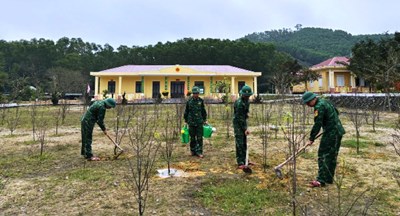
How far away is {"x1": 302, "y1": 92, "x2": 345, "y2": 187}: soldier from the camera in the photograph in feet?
13.3

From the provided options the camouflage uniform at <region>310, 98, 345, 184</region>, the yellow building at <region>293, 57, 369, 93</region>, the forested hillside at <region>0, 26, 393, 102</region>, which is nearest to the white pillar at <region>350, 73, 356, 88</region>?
the yellow building at <region>293, 57, 369, 93</region>

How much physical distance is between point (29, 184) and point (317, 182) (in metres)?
3.96

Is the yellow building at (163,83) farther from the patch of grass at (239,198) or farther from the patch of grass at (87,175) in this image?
the patch of grass at (239,198)

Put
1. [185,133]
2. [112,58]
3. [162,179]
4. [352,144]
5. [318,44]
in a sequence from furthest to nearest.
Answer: [318,44], [112,58], [352,144], [185,133], [162,179]

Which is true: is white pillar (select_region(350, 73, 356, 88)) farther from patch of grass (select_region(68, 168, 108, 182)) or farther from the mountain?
patch of grass (select_region(68, 168, 108, 182))

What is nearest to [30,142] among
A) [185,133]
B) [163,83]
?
[185,133]

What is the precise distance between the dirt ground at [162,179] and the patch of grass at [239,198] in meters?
0.06

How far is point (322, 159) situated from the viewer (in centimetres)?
410

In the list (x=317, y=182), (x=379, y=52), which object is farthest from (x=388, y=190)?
(x=379, y=52)

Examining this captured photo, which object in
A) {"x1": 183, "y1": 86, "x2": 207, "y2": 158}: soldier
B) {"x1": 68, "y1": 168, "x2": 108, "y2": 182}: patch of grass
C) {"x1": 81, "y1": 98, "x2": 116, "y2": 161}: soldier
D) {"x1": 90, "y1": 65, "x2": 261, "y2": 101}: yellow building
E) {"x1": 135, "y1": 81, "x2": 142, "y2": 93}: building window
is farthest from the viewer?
{"x1": 135, "y1": 81, "x2": 142, "y2": 93}: building window

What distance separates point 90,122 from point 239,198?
3262mm

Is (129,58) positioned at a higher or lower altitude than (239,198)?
higher

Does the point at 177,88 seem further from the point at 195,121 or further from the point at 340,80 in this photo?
the point at 195,121

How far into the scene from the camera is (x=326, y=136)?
4117 mm
